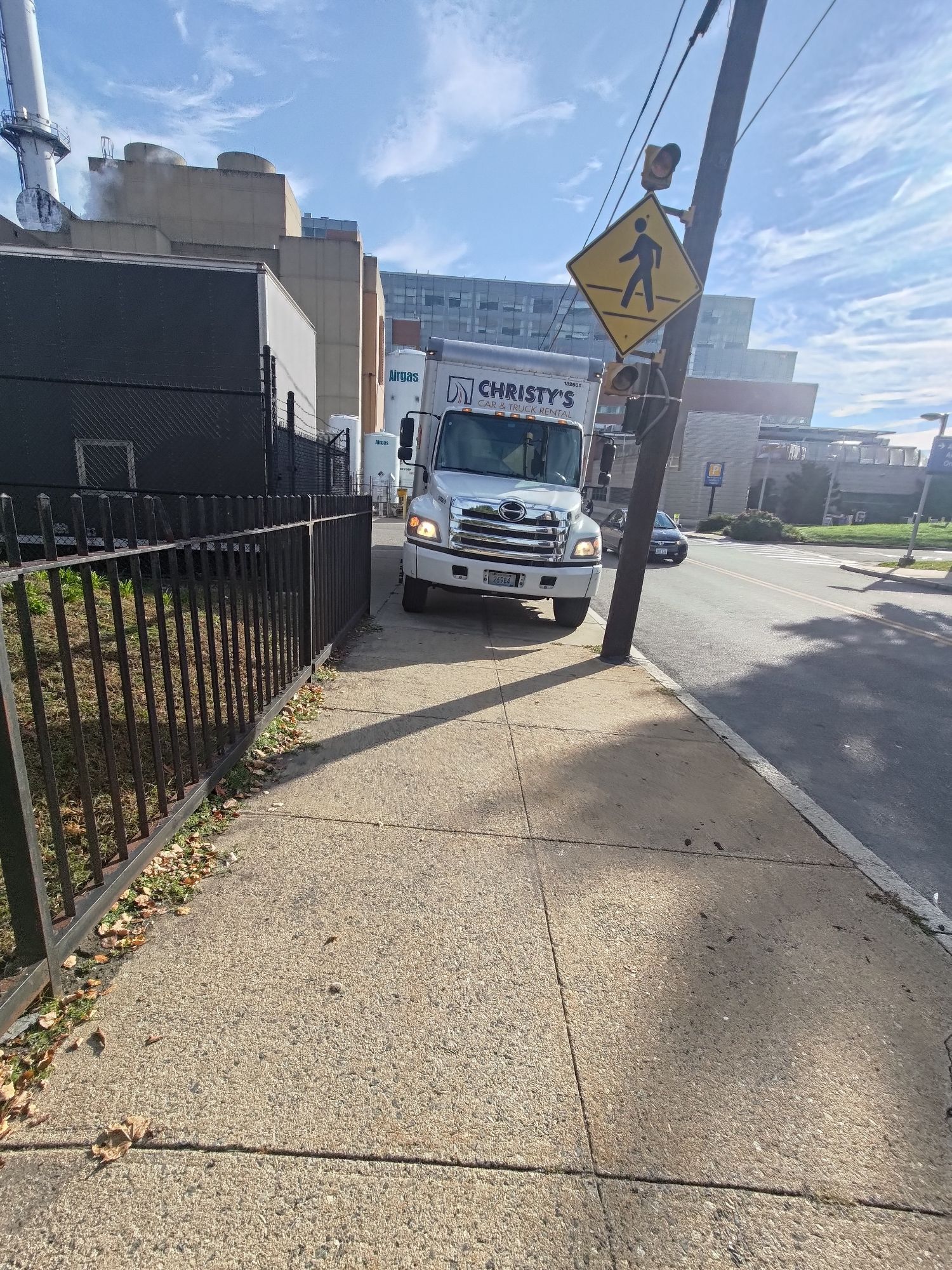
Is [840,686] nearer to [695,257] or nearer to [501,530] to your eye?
[501,530]

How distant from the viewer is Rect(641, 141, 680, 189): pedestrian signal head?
5758 mm

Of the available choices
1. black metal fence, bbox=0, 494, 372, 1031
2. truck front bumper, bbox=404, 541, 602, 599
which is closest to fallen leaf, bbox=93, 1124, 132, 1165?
black metal fence, bbox=0, 494, 372, 1031

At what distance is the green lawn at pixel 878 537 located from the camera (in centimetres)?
3098

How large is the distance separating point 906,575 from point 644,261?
17281mm

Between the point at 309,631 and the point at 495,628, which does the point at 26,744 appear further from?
the point at 495,628

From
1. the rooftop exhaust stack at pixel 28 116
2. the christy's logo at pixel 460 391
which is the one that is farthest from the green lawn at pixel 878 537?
the rooftop exhaust stack at pixel 28 116

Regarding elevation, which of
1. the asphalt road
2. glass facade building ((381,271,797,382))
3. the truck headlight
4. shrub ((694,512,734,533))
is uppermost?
glass facade building ((381,271,797,382))

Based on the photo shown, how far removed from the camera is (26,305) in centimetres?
848

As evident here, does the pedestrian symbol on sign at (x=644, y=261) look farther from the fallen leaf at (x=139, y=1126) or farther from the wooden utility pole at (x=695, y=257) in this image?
the fallen leaf at (x=139, y=1126)

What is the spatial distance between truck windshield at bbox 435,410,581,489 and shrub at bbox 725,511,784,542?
96.6 feet

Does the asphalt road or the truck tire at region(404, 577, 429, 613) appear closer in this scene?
the asphalt road

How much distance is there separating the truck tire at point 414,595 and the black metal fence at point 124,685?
2127 mm

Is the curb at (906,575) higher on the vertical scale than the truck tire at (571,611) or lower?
lower

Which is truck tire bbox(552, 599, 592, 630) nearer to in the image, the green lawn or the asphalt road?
the asphalt road
